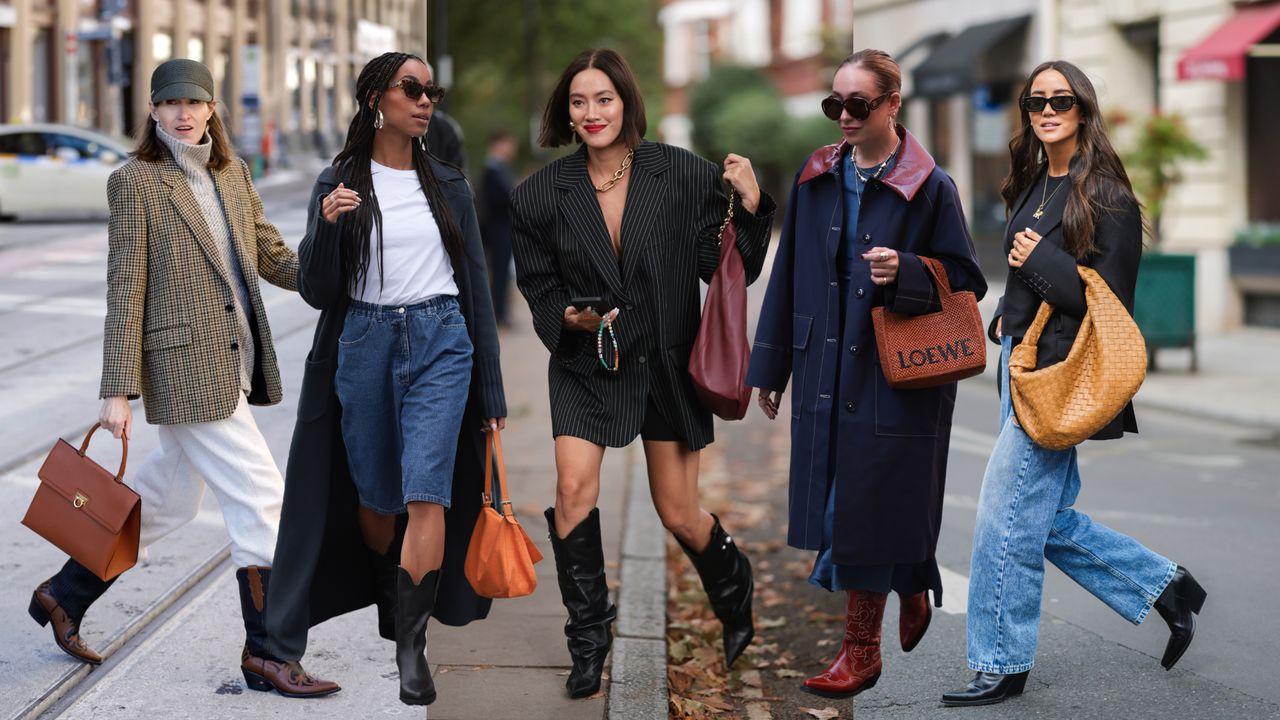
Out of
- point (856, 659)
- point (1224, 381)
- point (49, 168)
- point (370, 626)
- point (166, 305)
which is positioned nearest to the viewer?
point (166, 305)

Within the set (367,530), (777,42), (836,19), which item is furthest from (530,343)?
(777,42)

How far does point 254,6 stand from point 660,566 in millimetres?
2895

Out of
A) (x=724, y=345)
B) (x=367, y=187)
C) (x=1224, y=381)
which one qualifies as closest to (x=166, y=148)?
(x=367, y=187)

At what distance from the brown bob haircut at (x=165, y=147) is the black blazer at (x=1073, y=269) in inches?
90.5

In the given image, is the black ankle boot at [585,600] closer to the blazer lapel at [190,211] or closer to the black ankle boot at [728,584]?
the black ankle boot at [728,584]

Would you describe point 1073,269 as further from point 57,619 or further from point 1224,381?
point 1224,381

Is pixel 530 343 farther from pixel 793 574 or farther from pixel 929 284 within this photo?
pixel 929 284

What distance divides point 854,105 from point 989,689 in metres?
1.77

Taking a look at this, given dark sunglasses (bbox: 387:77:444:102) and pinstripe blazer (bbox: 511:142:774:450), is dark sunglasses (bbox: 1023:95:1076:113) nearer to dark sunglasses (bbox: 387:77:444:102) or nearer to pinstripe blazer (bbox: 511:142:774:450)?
pinstripe blazer (bbox: 511:142:774:450)

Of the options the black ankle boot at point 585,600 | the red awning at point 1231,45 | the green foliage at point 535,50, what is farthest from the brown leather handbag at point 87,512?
the green foliage at point 535,50

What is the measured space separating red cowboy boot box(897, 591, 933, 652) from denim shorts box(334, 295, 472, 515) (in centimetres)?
151

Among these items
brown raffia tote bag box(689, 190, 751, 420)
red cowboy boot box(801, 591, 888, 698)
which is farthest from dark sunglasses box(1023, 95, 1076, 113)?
red cowboy boot box(801, 591, 888, 698)

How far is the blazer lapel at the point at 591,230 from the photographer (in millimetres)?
4781

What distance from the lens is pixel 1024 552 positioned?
4691 mm
